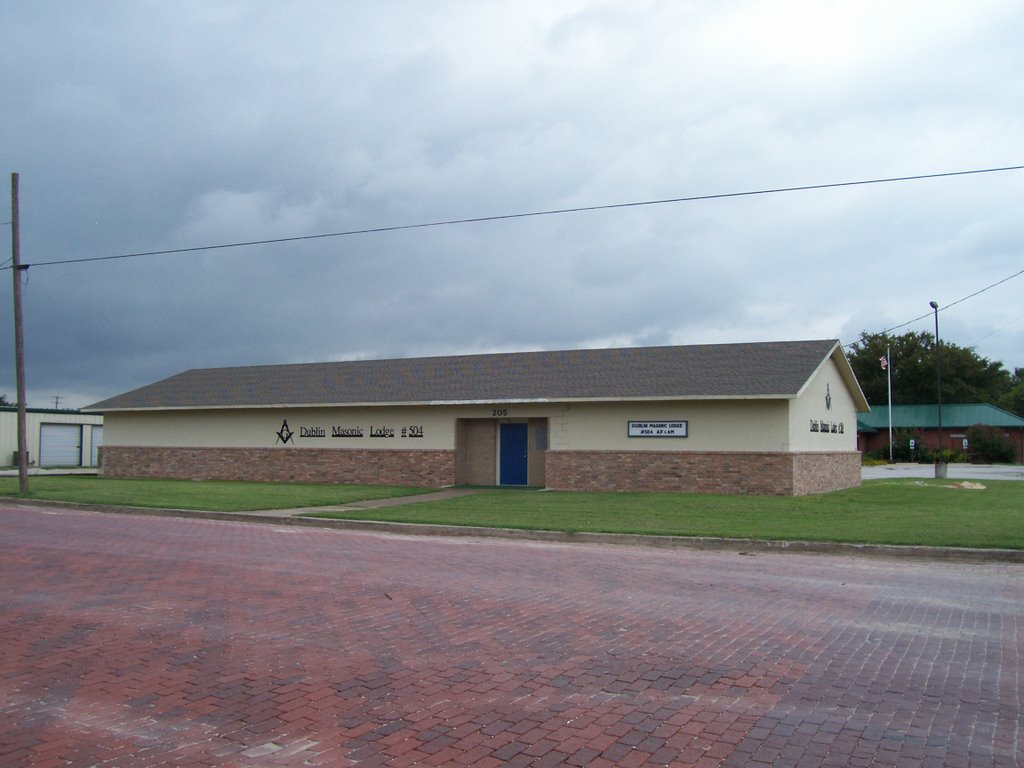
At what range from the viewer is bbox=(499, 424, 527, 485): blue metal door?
29.5m

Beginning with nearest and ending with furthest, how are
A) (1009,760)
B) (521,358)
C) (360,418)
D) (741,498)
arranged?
1. (1009,760)
2. (741,498)
3. (360,418)
4. (521,358)

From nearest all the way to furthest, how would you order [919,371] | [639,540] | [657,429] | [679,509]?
[639,540]
[679,509]
[657,429]
[919,371]

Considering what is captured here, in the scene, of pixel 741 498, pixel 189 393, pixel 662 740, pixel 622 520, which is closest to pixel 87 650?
pixel 662 740

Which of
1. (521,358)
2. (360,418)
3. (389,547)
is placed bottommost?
(389,547)

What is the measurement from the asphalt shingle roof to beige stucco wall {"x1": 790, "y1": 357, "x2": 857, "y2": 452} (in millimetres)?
Result: 979

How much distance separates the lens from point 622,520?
1800cm

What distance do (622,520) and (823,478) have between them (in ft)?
40.4

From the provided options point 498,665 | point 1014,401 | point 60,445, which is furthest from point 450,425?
point 1014,401

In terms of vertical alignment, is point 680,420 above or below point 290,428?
above

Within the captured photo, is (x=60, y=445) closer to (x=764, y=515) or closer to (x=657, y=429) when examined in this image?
(x=657, y=429)

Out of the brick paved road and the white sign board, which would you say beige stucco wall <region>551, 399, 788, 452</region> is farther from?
the brick paved road

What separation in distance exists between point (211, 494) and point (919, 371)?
252 feet

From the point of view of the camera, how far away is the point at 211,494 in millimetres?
24922

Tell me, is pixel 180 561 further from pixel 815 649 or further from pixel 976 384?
pixel 976 384
